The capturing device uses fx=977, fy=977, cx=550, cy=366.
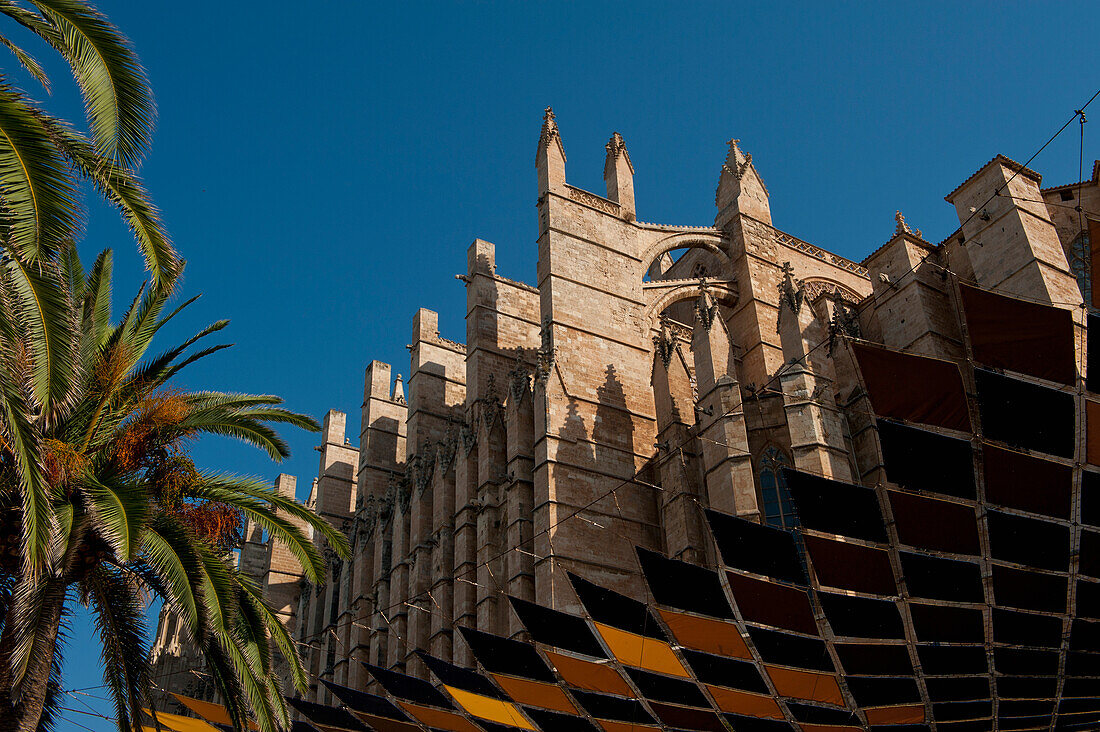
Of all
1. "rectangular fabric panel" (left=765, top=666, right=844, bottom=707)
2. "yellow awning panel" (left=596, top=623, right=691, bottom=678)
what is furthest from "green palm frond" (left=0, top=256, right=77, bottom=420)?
"rectangular fabric panel" (left=765, top=666, right=844, bottom=707)

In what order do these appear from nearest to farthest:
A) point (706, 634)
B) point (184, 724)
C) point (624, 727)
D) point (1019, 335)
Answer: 1. point (1019, 335)
2. point (706, 634)
3. point (624, 727)
4. point (184, 724)

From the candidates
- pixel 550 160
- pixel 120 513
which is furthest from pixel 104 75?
pixel 550 160

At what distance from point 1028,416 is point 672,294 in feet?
41.4

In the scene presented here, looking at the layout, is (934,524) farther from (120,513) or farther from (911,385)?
(120,513)

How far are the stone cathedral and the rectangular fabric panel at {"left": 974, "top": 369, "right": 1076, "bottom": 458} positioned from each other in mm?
600

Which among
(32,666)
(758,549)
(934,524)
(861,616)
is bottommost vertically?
(32,666)

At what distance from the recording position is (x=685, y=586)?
535 inches

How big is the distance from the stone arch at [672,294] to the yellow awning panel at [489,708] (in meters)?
10.1

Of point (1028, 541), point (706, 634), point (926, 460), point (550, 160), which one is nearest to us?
point (926, 460)

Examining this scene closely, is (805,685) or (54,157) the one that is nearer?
(54,157)

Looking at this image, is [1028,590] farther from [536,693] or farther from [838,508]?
[536,693]

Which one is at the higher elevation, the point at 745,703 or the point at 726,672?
the point at 726,672

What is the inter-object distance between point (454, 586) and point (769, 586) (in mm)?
10391

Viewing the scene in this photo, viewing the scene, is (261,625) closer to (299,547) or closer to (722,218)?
(299,547)
